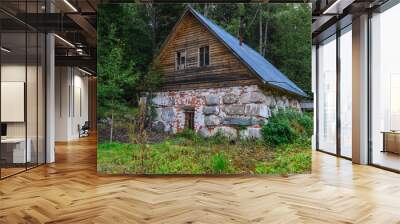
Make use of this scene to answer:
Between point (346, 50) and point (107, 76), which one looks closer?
point (107, 76)

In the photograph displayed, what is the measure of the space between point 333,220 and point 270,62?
3.18 meters

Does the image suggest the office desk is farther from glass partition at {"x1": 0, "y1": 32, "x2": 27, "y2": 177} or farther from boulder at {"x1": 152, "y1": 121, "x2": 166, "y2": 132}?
boulder at {"x1": 152, "y1": 121, "x2": 166, "y2": 132}

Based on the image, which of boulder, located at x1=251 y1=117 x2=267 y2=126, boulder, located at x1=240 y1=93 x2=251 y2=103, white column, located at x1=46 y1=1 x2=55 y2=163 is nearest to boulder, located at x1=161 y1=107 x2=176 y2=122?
boulder, located at x1=240 y1=93 x2=251 y2=103

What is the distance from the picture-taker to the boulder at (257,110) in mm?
6344

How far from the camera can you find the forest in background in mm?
6434

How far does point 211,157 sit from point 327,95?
5.39 m

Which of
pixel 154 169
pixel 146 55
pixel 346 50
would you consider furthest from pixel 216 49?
pixel 346 50

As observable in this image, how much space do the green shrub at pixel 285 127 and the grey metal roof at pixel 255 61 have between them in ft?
1.31

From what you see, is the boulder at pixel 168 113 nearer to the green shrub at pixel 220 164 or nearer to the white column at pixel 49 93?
the green shrub at pixel 220 164

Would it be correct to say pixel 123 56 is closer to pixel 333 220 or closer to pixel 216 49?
pixel 216 49

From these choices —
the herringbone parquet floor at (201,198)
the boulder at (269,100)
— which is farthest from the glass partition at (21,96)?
the boulder at (269,100)

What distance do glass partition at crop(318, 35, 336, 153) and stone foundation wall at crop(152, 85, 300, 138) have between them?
407cm

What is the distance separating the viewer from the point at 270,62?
6379 mm

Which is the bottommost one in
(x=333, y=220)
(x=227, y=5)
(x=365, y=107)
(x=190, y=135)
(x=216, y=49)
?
(x=333, y=220)
